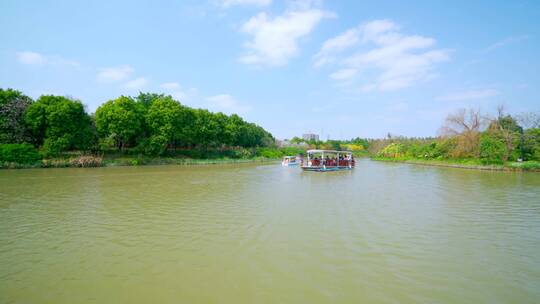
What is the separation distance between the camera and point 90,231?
791 cm

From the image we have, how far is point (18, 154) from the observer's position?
28.5 meters

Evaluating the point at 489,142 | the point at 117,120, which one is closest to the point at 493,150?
the point at 489,142

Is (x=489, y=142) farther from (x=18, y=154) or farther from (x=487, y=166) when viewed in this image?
(x=18, y=154)

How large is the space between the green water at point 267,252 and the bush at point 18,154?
22284mm

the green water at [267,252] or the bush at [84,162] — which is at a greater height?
the bush at [84,162]

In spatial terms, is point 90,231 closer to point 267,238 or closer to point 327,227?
point 267,238

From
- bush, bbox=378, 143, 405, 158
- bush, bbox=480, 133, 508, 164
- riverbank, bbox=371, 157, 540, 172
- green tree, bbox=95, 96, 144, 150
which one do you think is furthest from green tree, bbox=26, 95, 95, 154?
bush, bbox=378, 143, 405, 158

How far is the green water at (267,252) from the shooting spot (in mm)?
4625

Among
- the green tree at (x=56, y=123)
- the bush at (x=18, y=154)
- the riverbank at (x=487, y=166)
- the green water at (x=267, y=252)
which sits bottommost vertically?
the green water at (x=267, y=252)

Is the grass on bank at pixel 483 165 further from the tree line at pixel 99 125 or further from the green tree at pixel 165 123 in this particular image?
the green tree at pixel 165 123

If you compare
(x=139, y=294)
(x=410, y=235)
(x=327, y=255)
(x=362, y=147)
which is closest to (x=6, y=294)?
(x=139, y=294)

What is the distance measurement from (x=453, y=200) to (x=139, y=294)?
1354 cm

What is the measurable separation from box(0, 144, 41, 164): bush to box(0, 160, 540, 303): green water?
877 inches

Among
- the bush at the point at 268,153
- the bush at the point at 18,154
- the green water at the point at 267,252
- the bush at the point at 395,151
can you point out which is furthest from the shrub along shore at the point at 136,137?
the green water at the point at 267,252
